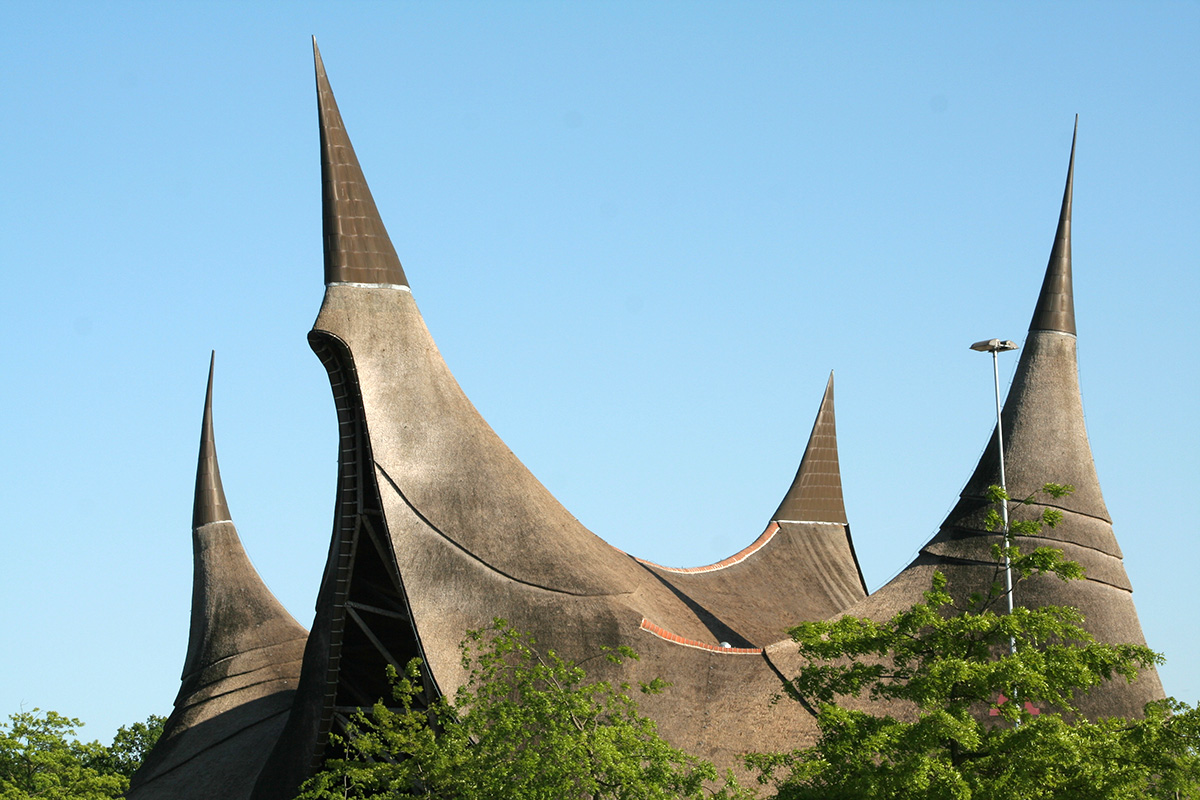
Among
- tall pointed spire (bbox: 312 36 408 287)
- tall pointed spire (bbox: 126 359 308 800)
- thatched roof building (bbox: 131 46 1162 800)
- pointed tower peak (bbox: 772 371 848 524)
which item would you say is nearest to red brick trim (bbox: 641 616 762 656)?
thatched roof building (bbox: 131 46 1162 800)

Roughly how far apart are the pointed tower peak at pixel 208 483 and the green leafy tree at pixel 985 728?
67.2ft

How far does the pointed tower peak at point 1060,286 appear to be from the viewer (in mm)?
26312

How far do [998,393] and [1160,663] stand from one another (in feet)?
25.4

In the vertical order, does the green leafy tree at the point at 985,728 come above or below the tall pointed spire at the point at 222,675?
above

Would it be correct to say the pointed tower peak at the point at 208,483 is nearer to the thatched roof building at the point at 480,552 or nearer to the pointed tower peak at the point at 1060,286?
the thatched roof building at the point at 480,552

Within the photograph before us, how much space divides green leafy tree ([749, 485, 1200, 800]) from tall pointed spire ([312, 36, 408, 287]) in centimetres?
1097

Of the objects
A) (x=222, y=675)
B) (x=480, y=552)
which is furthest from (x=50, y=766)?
(x=480, y=552)

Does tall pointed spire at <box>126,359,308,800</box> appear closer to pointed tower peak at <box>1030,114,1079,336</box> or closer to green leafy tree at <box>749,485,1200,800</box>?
green leafy tree at <box>749,485,1200,800</box>

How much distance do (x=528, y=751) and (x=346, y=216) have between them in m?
11.4

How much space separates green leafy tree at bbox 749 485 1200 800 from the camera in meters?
14.0

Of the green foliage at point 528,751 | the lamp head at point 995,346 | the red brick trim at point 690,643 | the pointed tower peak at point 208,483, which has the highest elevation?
the lamp head at point 995,346

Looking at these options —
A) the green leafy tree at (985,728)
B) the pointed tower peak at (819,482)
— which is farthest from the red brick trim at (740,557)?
the green leafy tree at (985,728)

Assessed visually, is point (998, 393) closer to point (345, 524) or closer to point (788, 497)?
point (345, 524)

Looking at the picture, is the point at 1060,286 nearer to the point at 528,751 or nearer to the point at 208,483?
the point at 528,751
